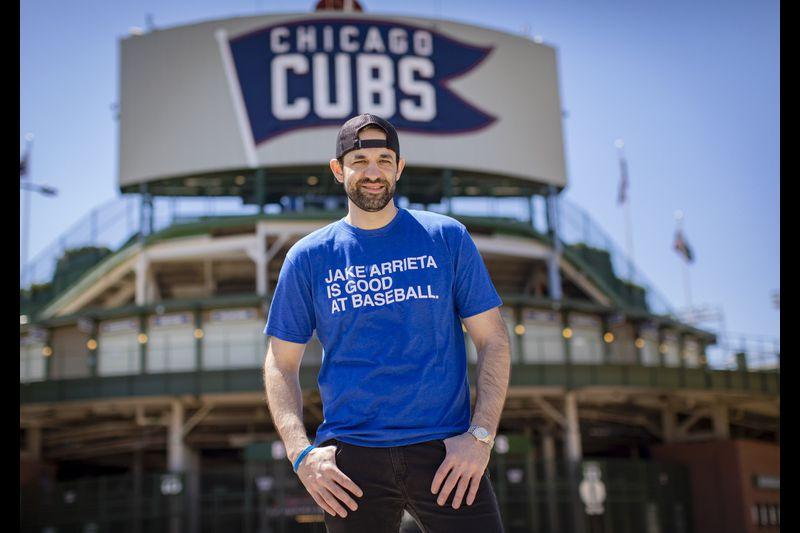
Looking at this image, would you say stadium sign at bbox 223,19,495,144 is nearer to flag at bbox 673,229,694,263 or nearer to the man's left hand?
flag at bbox 673,229,694,263

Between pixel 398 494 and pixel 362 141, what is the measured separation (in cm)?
155

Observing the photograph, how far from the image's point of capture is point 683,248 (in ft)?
144

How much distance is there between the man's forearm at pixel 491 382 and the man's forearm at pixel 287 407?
76cm

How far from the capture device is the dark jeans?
3934mm

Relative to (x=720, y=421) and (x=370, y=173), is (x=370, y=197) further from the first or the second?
(x=720, y=421)

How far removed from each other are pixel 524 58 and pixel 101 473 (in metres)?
27.9

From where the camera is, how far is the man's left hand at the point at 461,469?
12.7ft

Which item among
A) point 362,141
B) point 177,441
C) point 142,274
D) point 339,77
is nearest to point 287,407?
point 362,141

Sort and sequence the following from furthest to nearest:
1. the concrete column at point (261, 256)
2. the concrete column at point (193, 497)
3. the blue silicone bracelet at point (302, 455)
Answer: the concrete column at point (261, 256) < the concrete column at point (193, 497) < the blue silicone bracelet at point (302, 455)

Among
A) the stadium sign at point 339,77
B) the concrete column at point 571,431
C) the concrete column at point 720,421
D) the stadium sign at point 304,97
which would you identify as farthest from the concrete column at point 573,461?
the stadium sign at point 339,77

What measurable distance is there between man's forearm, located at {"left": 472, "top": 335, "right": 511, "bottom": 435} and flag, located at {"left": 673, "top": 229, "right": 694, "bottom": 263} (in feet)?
136

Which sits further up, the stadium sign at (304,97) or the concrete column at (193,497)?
the stadium sign at (304,97)

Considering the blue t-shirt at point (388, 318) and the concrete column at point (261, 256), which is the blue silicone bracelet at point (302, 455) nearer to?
the blue t-shirt at point (388, 318)

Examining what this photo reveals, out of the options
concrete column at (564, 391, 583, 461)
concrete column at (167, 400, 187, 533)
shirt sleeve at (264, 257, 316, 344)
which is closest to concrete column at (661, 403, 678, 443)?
concrete column at (564, 391, 583, 461)
